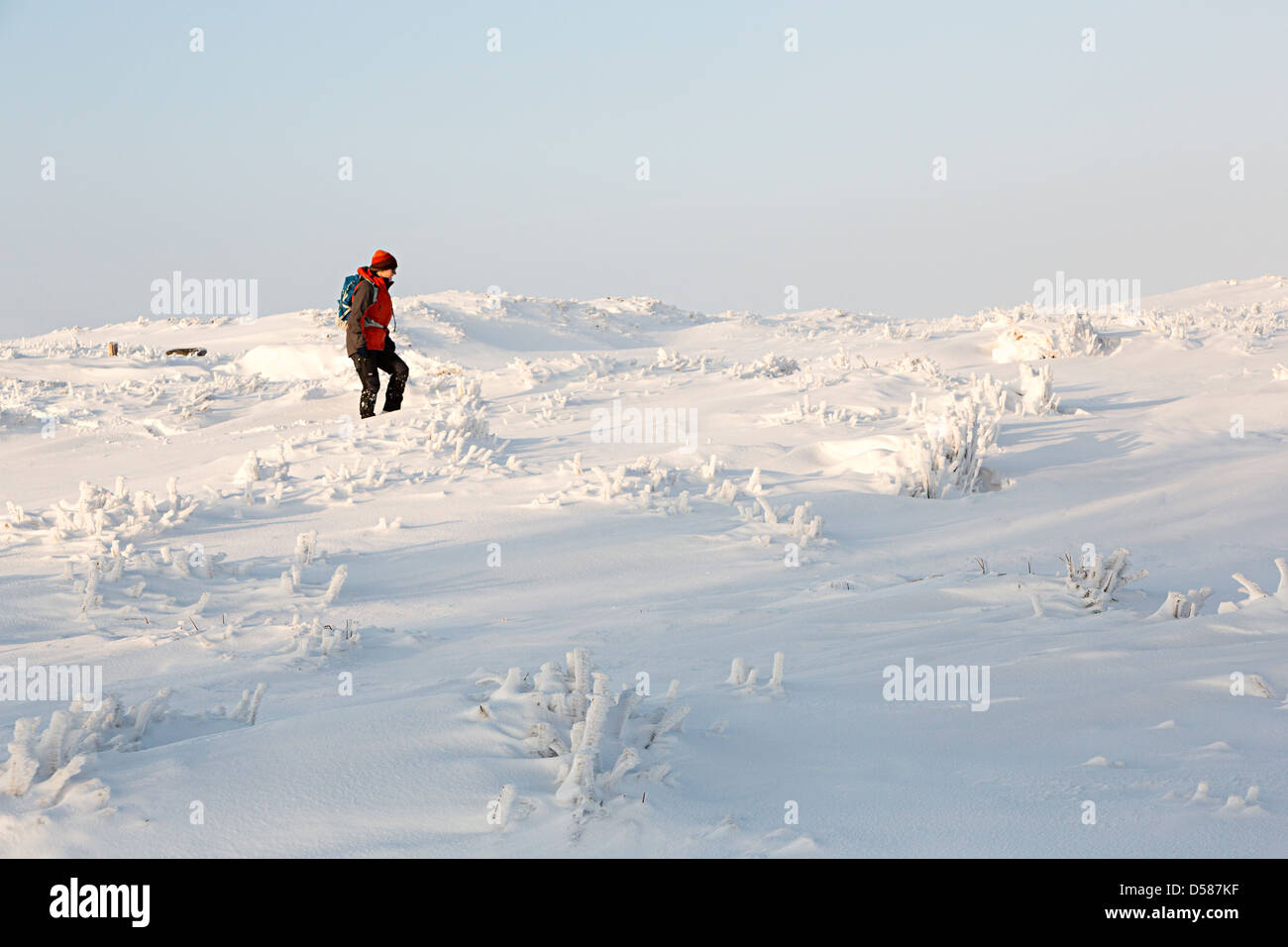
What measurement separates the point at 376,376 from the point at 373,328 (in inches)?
22.4

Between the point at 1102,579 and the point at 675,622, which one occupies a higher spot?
the point at 1102,579

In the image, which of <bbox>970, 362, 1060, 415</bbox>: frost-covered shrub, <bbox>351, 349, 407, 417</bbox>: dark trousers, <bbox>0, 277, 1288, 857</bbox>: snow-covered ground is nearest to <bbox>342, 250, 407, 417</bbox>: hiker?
<bbox>351, 349, 407, 417</bbox>: dark trousers

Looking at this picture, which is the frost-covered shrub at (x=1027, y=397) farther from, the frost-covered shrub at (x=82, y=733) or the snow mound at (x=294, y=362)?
the snow mound at (x=294, y=362)

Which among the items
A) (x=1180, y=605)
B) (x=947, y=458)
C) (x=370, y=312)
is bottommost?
(x=1180, y=605)

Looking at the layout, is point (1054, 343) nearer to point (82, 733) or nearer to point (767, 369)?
point (767, 369)

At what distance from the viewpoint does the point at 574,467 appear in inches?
286

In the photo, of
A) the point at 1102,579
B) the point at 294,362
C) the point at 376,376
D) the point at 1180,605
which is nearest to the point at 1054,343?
the point at 376,376

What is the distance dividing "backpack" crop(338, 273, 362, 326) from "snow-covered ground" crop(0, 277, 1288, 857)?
1341 millimetres

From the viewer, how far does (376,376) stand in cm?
1041

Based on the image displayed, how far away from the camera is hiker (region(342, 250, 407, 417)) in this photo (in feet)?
32.7

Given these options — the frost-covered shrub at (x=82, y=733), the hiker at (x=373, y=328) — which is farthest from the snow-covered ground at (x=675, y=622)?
the hiker at (x=373, y=328)

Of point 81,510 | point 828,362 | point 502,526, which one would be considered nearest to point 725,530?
point 502,526

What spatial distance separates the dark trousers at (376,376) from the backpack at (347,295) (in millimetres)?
384

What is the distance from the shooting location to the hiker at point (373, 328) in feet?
32.7
